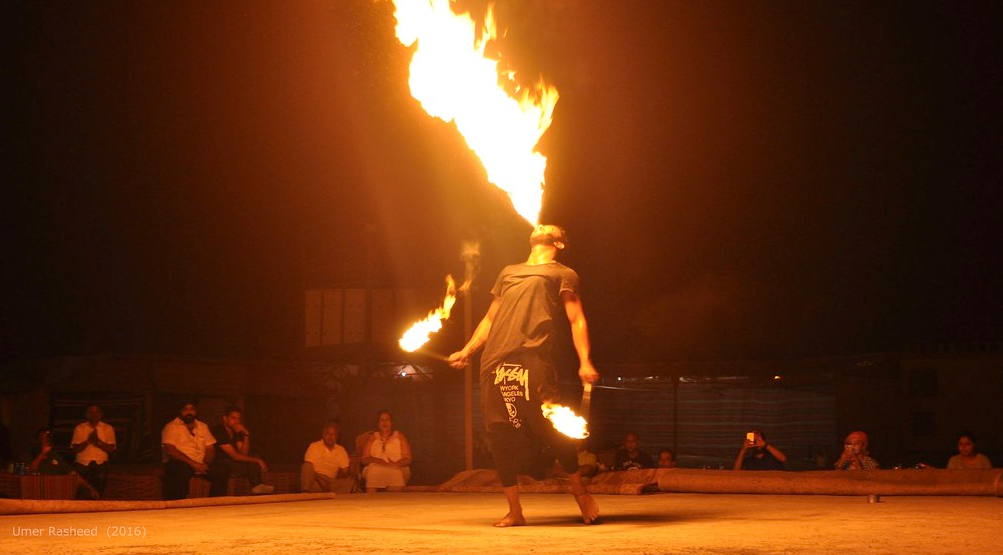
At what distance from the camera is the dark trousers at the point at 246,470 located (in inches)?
563

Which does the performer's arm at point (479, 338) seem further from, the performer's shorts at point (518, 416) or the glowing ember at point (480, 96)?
the glowing ember at point (480, 96)

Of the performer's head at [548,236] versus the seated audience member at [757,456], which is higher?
the performer's head at [548,236]

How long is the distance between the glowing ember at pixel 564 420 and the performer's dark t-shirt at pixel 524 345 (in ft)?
0.19

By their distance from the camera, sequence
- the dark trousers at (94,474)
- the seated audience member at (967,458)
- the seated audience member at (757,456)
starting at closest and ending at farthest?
the seated audience member at (967,458) → the seated audience member at (757,456) → the dark trousers at (94,474)

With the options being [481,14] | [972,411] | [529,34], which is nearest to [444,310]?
[481,14]

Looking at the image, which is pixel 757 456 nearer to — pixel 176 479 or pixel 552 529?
pixel 176 479

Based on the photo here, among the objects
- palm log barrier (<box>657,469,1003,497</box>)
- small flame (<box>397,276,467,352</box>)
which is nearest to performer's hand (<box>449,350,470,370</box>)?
small flame (<box>397,276,467,352</box>)

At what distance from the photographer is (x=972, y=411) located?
25578mm

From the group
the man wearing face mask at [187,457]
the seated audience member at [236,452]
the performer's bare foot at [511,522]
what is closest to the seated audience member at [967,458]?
the performer's bare foot at [511,522]

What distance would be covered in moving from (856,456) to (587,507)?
23.1 ft

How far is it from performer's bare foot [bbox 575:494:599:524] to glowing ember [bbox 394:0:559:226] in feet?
7.29

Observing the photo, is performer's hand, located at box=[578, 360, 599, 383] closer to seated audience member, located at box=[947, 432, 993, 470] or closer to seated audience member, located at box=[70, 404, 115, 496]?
seated audience member, located at box=[947, 432, 993, 470]

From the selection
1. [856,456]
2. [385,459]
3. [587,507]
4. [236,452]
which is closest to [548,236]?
[587,507]

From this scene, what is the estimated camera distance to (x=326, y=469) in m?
14.6
